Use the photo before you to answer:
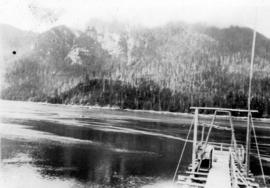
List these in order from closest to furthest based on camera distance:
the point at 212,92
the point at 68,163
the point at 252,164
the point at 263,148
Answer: the point at 68,163, the point at 252,164, the point at 263,148, the point at 212,92

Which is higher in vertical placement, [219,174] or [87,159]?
[219,174]

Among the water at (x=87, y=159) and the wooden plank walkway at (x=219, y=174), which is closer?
the wooden plank walkway at (x=219, y=174)

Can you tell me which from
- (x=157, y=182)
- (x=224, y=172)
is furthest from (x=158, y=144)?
(x=224, y=172)

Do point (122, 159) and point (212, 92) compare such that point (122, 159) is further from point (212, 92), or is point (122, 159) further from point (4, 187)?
point (212, 92)

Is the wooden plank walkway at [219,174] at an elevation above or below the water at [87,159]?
above

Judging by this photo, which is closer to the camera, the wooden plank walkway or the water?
the wooden plank walkway

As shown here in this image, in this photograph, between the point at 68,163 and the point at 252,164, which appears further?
the point at 252,164

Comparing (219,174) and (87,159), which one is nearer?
(219,174)

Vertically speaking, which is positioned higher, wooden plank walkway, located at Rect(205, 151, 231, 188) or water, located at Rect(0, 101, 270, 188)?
wooden plank walkway, located at Rect(205, 151, 231, 188)
